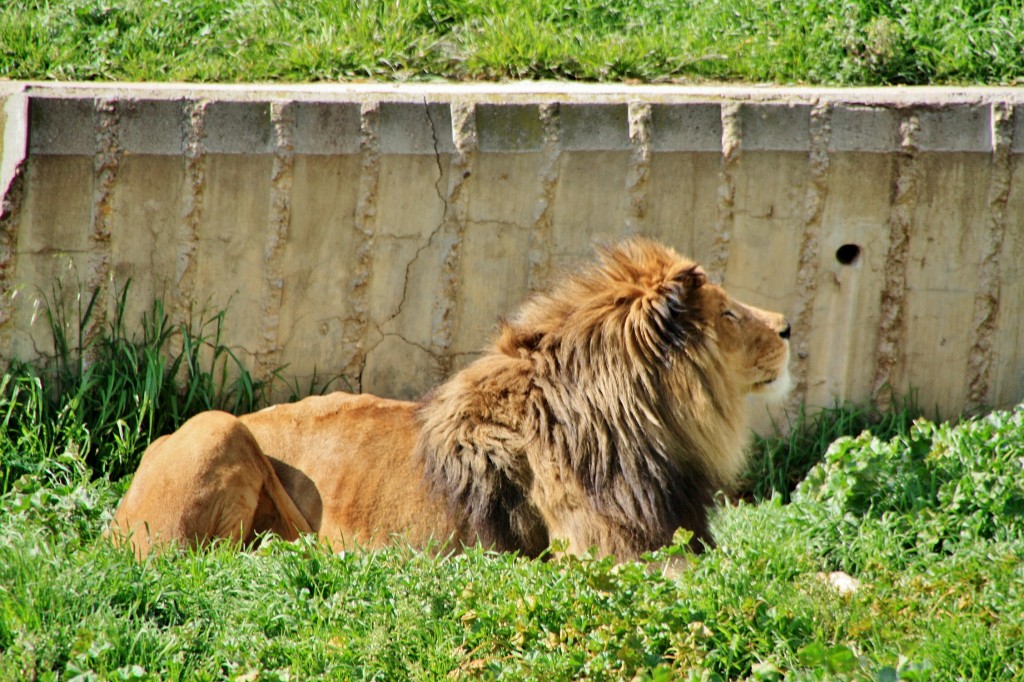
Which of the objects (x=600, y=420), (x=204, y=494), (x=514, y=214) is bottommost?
(x=204, y=494)

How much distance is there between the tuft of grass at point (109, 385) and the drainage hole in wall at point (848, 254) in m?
3.02

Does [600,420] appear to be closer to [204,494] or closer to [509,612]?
[509,612]

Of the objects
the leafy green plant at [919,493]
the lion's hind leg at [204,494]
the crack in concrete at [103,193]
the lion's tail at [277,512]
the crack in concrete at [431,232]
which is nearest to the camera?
the lion's hind leg at [204,494]

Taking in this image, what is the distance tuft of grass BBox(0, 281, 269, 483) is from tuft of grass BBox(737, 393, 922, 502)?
2.52 meters

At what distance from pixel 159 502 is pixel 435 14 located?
4.00 metres

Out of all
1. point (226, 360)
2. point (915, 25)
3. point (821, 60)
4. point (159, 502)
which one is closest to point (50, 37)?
point (226, 360)

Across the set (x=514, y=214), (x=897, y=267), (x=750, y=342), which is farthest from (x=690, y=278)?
(x=897, y=267)

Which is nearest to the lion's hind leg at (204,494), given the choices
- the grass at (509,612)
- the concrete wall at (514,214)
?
the grass at (509,612)

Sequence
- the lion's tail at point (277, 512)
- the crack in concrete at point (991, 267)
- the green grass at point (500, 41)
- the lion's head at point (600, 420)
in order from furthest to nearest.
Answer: the green grass at point (500, 41)
the crack in concrete at point (991, 267)
the lion's tail at point (277, 512)
the lion's head at point (600, 420)

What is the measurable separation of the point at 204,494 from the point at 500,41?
11.7ft

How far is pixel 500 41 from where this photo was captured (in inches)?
263

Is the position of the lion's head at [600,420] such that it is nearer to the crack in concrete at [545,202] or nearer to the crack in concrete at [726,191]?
the crack in concrete at [545,202]

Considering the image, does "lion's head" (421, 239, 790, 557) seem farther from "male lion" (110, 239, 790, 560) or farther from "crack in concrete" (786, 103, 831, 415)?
"crack in concrete" (786, 103, 831, 415)

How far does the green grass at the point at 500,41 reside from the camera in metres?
6.49
